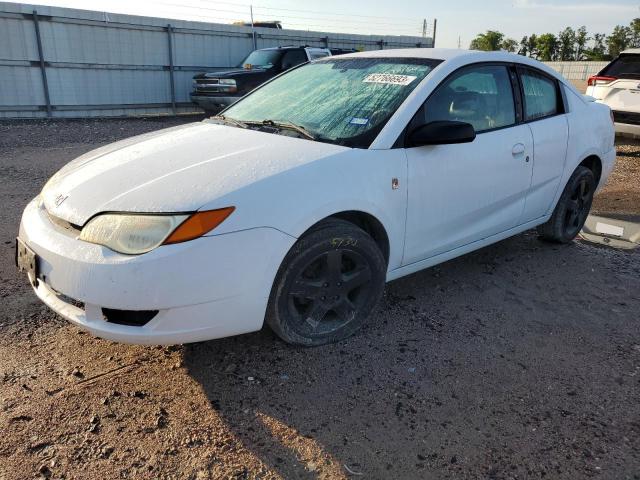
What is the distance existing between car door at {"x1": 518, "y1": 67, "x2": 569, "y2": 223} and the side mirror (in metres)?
1.15

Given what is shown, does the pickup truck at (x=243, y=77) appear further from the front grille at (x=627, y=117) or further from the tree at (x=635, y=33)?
the tree at (x=635, y=33)

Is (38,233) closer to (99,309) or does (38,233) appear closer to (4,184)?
(99,309)

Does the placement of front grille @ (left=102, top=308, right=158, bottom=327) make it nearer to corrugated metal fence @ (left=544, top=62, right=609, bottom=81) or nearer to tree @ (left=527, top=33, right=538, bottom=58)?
corrugated metal fence @ (left=544, top=62, right=609, bottom=81)

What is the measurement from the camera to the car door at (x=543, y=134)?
4.13 m

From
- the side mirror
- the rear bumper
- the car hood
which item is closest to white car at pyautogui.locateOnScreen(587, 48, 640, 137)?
the side mirror

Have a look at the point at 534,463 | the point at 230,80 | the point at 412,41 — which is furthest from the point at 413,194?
the point at 412,41

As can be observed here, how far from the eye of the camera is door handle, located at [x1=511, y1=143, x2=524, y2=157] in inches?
152

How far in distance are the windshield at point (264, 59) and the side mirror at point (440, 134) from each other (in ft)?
38.0

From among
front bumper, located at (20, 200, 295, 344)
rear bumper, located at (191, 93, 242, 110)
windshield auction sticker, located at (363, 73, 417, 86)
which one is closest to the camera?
front bumper, located at (20, 200, 295, 344)

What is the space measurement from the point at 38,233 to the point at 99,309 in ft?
2.00

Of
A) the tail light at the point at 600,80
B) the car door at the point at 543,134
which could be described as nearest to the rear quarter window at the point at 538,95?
the car door at the point at 543,134

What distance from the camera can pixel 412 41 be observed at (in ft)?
69.9

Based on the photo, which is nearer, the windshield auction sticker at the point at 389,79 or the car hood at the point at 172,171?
the car hood at the point at 172,171

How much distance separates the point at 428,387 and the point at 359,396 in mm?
375
